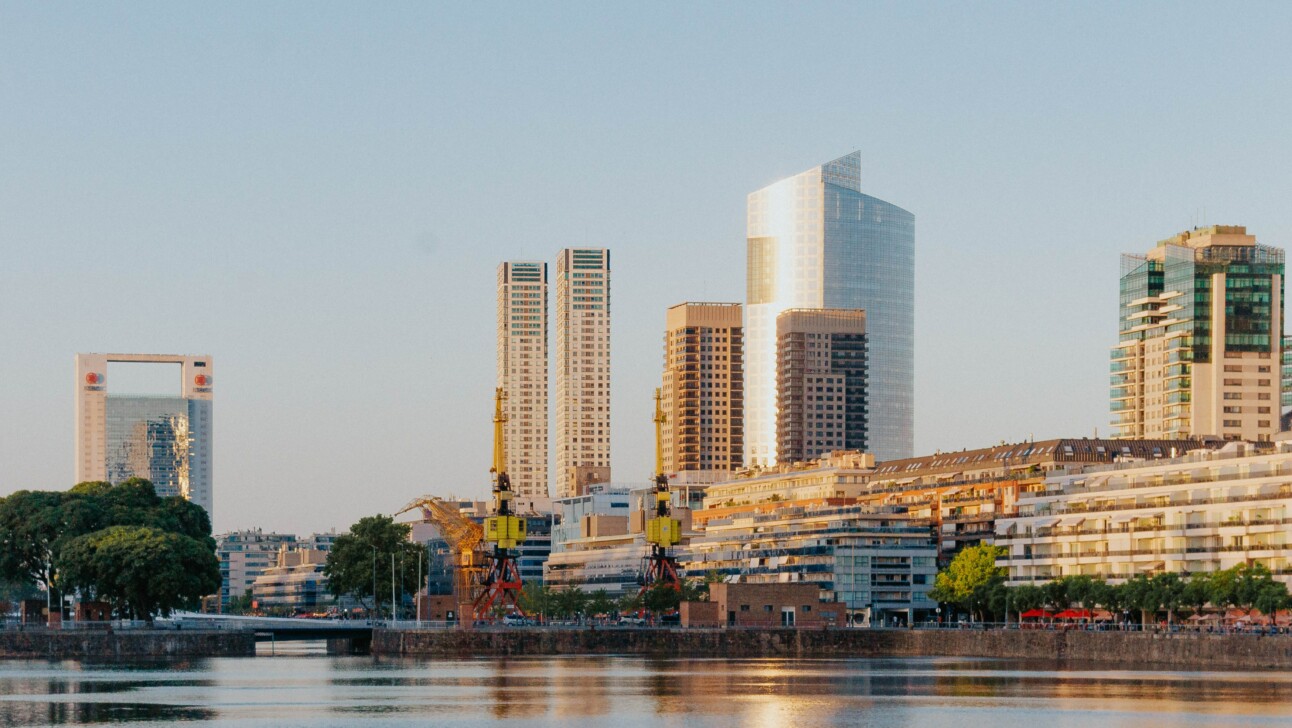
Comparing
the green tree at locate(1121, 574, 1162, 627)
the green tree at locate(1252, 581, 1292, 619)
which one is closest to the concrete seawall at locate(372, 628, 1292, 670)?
the green tree at locate(1121, 574, 1162, 627)

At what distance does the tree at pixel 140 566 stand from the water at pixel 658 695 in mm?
16221

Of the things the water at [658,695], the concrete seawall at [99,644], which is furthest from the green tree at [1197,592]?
the concrete seawall at [99,644]

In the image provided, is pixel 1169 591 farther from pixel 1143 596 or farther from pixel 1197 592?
pixel 1197 592

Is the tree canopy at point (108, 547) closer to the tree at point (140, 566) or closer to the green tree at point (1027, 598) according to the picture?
the tree at point (140, 566)

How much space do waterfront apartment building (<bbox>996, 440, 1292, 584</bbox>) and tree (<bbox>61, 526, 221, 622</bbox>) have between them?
3031 inches

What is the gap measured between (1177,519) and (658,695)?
8066 centimetres

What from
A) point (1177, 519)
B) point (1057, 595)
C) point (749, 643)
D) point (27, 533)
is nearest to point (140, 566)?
point (27, 533)

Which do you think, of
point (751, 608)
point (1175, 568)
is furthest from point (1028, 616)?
point (751, 608)

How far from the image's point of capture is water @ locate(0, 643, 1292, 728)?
309 ft

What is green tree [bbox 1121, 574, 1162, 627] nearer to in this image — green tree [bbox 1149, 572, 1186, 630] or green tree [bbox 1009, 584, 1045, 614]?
green tree [bbox 1149, 572, 1186, 630]

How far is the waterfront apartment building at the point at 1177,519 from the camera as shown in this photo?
16775cm

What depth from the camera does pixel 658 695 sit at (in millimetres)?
111938

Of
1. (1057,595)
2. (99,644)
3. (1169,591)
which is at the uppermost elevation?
(1169,591)

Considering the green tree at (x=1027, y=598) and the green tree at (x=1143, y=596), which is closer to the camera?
the green tree at (x=1143, y=596)
